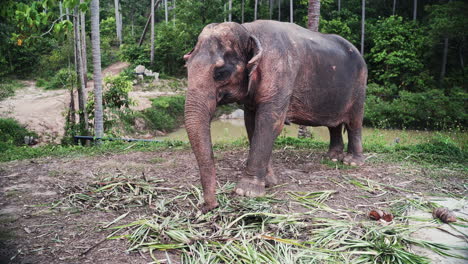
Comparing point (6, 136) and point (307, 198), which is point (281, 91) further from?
point (6, 136)

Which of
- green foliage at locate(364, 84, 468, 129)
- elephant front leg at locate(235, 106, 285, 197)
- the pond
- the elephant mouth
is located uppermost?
the elephant mouth

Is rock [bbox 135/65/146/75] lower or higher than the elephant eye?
lower

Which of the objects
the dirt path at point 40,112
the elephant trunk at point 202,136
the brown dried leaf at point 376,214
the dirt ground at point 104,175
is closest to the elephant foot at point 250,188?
the dirt ground at point 104,175

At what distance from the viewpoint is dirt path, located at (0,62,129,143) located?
12.7 m

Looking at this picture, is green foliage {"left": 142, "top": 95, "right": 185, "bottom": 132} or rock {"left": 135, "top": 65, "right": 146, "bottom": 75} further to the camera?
rock {"left": 135, "top": 65, "right": 146, "bottom": 75}

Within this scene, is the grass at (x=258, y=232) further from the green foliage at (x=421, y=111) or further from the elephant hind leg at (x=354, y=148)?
the green foliage at (x=421, y=111)

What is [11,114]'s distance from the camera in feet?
44.8

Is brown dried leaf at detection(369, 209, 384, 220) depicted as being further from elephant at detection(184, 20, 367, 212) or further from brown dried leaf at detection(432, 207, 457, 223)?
elephant at detection(184, 20, 367, 212)

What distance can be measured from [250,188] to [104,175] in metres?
2.27

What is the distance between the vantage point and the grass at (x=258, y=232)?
3.15 metres

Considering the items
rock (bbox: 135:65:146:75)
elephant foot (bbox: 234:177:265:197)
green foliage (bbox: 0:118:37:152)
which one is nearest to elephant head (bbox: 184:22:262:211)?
elephant foot (bbox: 234:177:265:197)

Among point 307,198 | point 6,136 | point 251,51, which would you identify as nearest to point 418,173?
point 307,198

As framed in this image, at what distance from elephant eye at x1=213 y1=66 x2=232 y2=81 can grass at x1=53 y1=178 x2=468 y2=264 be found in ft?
4.67

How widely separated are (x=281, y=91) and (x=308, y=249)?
2.12 metres
